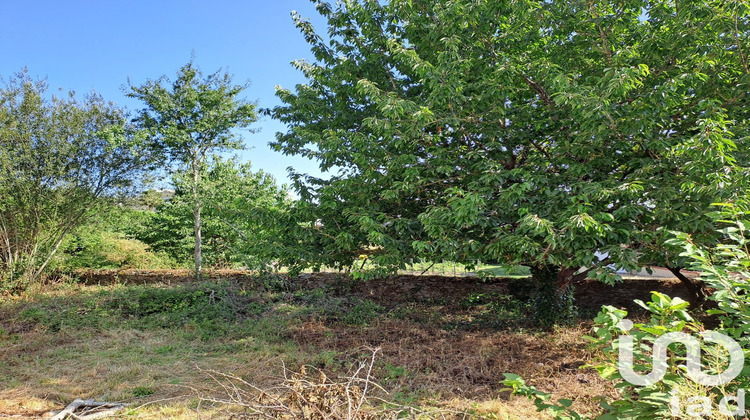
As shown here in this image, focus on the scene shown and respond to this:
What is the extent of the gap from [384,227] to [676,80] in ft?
10.6

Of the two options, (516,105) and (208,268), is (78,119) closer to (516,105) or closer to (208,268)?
(208,268)

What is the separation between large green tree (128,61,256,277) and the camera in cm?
920

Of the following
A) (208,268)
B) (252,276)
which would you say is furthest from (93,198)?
(252,276)

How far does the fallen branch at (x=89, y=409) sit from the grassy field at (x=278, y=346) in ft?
0.57

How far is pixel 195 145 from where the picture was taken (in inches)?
376

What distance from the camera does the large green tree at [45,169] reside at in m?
8.00

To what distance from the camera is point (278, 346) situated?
5160 mm

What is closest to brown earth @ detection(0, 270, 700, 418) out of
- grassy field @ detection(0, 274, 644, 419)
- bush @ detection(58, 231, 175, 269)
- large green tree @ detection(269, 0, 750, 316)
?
grassy field @ detection(0, 274, 644, 419)

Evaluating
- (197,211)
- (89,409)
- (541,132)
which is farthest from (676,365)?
(197,211)
